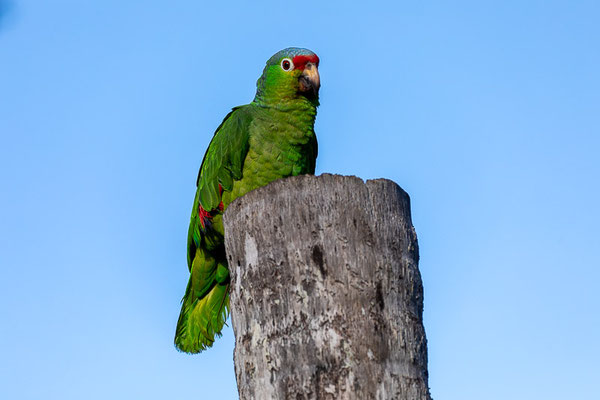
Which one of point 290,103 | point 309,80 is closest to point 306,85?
point 309,80

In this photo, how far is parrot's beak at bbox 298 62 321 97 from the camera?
5.41 metres

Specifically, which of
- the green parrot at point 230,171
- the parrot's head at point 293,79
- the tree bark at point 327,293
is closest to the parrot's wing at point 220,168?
the green parrot at point 230,171

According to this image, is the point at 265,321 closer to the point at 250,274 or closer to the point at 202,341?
the point at 250,274

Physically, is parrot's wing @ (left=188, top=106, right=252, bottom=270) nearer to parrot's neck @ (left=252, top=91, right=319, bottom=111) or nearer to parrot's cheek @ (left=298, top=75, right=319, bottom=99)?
parrot's neck @ (left=252, top=91, right=319, bottom=111)

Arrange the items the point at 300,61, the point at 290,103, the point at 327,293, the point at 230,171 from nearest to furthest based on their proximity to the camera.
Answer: the point at 327,293
the point at 230,171
the point at 290,103
the point at 300,61

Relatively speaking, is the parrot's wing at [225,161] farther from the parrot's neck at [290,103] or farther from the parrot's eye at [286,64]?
the parrot's eye at [286,64]

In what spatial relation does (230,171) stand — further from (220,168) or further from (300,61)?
(300,61)

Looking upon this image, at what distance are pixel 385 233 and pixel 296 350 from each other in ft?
2.10

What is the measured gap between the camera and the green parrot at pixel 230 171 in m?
4.98

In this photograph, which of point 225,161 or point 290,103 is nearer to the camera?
point 225,161

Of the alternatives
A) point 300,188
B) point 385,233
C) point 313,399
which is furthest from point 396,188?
point 313,399

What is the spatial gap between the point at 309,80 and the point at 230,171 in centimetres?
109

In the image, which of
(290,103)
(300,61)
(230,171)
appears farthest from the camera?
(300,61)

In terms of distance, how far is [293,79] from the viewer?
17.8ft
